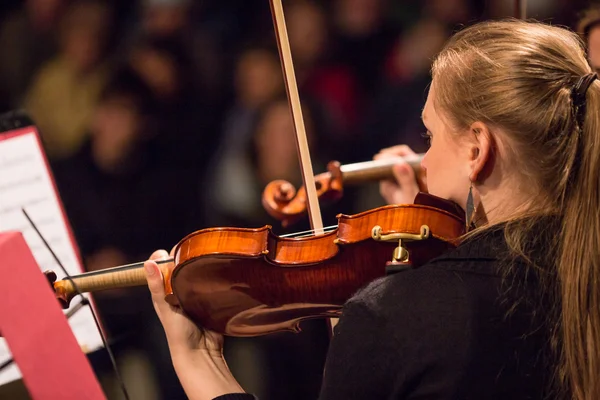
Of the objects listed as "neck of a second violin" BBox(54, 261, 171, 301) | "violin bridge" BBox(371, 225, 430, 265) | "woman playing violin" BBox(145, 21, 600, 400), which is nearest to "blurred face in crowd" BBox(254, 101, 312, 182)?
"neck of a second violin" BBox(54, 261, 171, 301)

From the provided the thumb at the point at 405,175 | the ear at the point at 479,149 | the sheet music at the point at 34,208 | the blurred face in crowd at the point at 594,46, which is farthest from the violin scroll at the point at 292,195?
the ear at the point at 479,149

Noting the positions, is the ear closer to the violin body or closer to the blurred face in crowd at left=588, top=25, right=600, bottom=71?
the violin body

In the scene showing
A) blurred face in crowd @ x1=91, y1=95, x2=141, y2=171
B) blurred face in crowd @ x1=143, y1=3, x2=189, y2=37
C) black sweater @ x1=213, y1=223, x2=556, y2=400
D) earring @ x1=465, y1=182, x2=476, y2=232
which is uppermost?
blurred face in crowd @ x1=143, y1=3, x2=189, y2=37

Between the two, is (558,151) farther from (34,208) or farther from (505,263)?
(34,208)

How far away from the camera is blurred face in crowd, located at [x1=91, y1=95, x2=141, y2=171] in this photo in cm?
177

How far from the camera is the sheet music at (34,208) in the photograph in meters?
1.46

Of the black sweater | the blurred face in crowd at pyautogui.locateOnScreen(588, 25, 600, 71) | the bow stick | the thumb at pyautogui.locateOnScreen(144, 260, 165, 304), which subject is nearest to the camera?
the black sweater

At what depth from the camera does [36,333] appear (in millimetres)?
785

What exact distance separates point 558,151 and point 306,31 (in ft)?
3.93

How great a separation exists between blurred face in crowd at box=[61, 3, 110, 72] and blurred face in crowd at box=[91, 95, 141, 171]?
11 centimetres

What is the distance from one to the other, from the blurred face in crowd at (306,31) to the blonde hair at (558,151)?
43.1 inches

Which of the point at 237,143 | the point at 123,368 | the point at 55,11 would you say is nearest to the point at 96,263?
the point at 123,368

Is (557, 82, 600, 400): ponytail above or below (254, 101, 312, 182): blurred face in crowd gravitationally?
→ below

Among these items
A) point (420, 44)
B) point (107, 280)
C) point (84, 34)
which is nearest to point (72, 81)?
point (84, 34)
